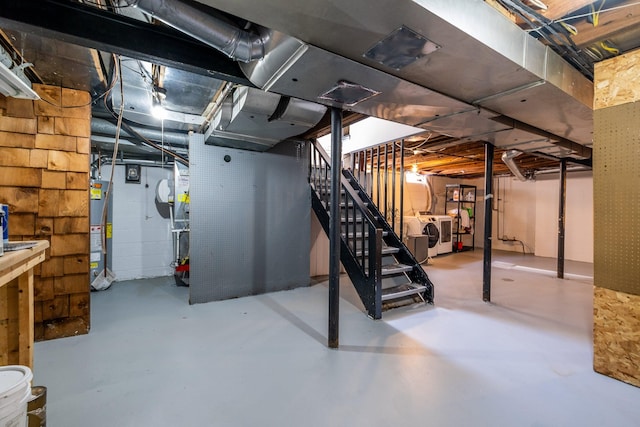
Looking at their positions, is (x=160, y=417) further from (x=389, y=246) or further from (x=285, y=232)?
(x=389, y=246)

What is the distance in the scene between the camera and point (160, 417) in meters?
1.48

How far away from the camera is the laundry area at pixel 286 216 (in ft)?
4.53

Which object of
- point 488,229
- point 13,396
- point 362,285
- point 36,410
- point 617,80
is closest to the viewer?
point 13,396

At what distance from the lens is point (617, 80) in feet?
6.24

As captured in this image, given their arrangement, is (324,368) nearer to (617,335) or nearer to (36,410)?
(36,410)

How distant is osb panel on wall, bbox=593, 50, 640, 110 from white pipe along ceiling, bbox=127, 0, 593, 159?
4.2 inches

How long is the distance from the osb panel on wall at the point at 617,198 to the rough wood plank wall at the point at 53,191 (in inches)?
171

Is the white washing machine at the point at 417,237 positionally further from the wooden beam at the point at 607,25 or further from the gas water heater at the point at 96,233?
the gas water heater at the point at 96,233

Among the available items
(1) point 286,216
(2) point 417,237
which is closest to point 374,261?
(1) point 286,216

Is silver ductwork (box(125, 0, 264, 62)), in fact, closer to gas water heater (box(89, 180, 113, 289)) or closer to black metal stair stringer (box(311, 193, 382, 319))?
black metal stair stringer (box(311, 193, 382, 319))

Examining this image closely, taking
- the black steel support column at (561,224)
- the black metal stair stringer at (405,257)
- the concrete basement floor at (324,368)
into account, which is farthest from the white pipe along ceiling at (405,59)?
the black steel support column at (561,224)

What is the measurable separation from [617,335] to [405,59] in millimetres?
2448

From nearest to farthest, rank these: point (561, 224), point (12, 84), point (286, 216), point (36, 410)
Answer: point (36, 410) → point (12, 84) → point (286, 216) → point (561, 224)

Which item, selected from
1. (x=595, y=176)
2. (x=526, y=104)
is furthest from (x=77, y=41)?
(x=595, y=176)
